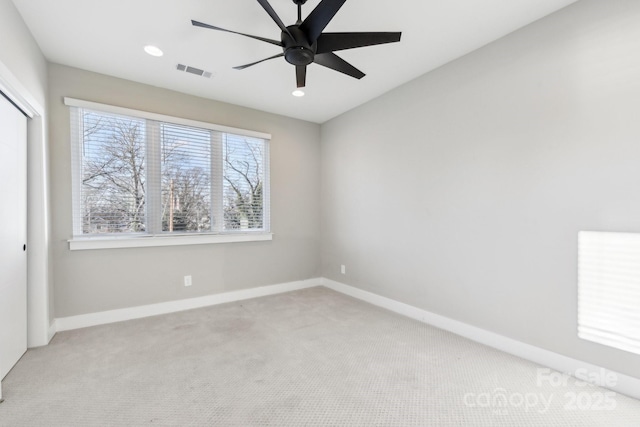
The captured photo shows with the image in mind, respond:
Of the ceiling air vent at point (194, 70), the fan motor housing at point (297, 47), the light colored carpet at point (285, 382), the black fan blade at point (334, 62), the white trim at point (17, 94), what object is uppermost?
the ceiling air vent at point (194, 70)

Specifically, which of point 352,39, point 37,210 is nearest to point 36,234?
point 37,210

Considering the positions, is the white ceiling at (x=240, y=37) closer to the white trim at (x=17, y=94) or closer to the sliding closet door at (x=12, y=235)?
the white trim at (x=17, y=94)

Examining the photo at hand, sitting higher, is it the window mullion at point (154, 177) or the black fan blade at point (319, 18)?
the black fan blade at point (319, 18)

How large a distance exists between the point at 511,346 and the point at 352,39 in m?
2.62

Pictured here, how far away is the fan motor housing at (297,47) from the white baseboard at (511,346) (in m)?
2.63

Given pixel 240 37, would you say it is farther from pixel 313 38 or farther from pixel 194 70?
pixel 313 38

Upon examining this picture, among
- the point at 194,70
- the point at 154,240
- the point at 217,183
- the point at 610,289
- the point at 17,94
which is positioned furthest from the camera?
the point at 217,183

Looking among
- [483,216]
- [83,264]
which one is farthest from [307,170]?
[83,264]

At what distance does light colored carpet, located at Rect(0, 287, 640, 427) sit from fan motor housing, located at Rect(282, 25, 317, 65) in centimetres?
219

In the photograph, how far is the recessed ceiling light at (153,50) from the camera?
2.46 meters

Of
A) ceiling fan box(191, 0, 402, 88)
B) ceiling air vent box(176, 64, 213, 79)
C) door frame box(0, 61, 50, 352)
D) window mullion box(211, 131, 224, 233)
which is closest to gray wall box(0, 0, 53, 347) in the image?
door frame box(0, 61, 50, 352)

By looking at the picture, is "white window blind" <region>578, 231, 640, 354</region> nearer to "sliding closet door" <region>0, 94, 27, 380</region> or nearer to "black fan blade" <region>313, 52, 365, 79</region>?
"black fan blade" <region>313, 52, 365, 79</region>

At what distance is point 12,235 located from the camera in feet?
6.90

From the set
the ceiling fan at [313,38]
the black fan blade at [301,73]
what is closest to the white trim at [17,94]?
the ceiling fan at [313,38]
